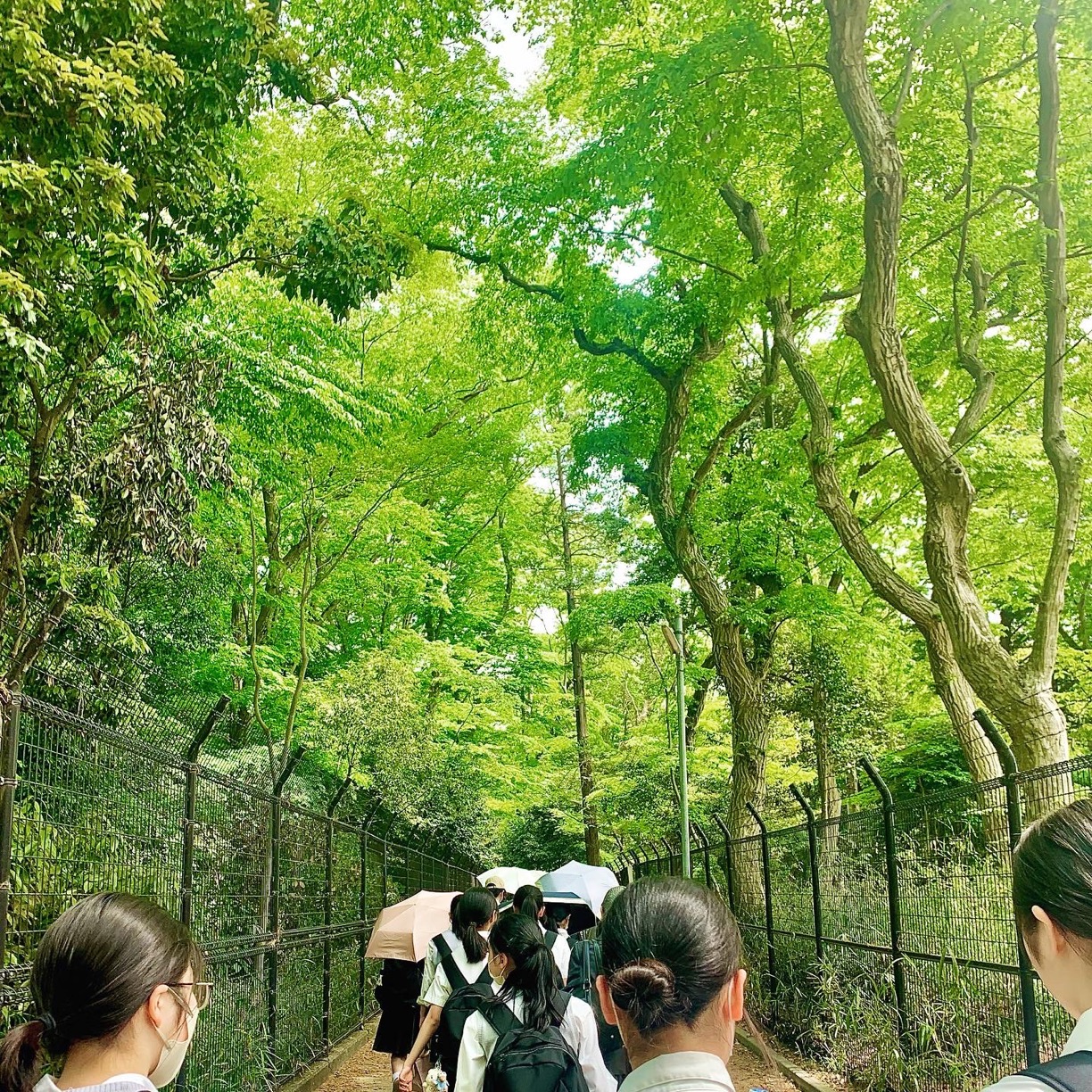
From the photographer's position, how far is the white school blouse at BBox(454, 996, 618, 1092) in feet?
14.9

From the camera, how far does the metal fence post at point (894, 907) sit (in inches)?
354

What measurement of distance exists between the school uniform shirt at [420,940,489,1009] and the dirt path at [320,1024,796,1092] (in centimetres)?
501

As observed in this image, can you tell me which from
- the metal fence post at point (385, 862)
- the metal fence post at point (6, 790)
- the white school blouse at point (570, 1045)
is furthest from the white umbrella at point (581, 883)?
the metal fence post at point (6, 790)

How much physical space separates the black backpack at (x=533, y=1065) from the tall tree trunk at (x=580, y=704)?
26.8 metres

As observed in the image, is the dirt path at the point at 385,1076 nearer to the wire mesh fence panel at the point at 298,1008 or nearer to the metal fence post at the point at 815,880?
the wire mesh fence panel at the point at 298,1008

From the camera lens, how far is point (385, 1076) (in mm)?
12391

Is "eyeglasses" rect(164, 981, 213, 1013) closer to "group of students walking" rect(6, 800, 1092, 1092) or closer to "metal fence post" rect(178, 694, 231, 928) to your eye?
"group of students walking" rect(6, 800, 1092, 1092)

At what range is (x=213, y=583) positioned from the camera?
1753 centimetres

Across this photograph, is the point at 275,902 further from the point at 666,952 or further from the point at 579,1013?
the point at 666,952

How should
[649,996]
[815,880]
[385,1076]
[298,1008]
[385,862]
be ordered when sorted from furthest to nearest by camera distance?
[385,862] < [385,1076] < [815,880] < [298,1008] < [649,996]

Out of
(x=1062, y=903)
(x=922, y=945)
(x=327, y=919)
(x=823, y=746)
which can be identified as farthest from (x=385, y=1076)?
(x=823, y=746)

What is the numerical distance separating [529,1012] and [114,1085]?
8.60ft

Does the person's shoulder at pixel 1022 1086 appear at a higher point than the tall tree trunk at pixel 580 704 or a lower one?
lower

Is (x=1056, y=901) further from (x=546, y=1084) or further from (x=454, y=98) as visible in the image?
(x=454, y=98)
